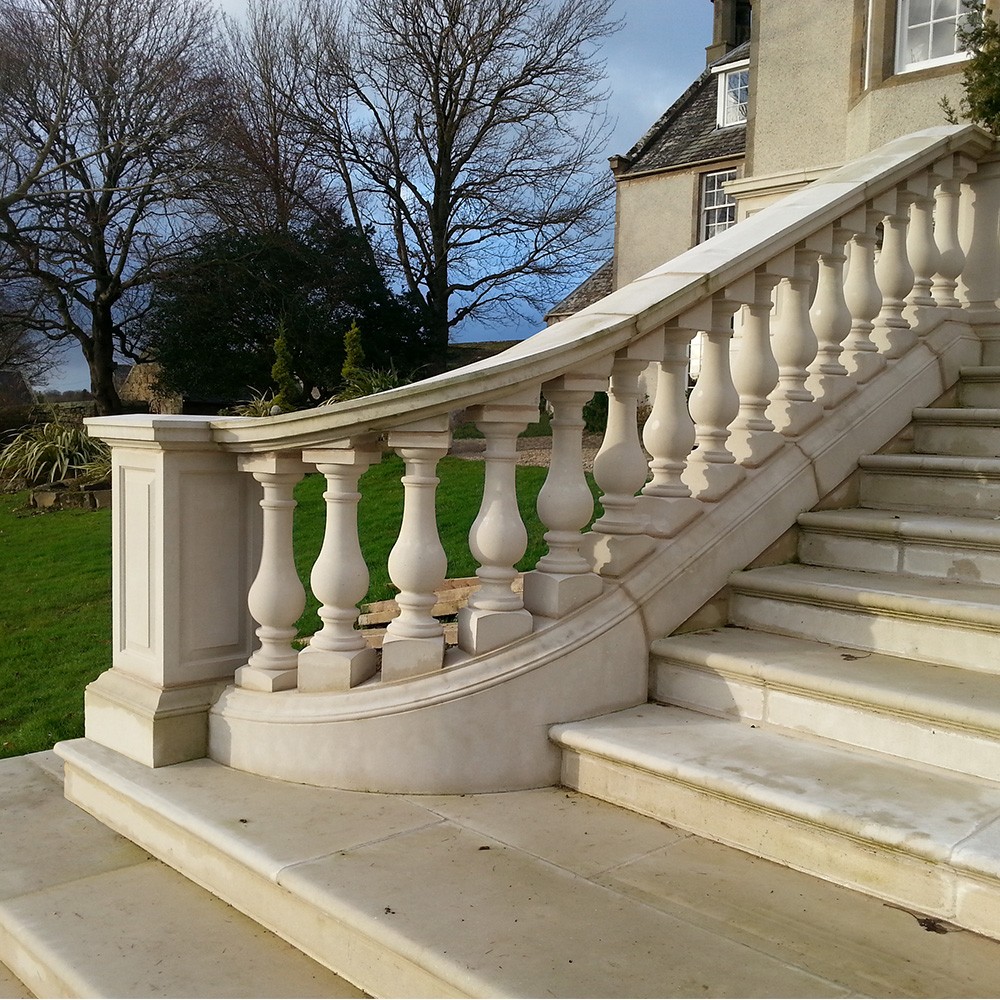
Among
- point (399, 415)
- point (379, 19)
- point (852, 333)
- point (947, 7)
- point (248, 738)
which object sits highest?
point (379, 19)

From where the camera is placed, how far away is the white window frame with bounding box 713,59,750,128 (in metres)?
22.3

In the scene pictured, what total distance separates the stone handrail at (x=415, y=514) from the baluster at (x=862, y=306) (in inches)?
21.4

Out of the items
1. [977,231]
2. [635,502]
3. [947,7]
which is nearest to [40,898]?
[635,502]

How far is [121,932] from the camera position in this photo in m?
2.32

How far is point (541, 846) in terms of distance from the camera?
2.56 m

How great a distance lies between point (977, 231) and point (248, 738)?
395 centimetres

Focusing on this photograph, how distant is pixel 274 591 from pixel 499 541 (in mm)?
708

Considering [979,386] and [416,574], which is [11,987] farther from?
[979,386]

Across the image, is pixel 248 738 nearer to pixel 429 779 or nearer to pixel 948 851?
pixel 429 779

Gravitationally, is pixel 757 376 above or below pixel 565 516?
above

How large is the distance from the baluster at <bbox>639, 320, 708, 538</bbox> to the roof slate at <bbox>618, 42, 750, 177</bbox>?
19.3 m

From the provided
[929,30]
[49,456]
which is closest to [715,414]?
[929,30]

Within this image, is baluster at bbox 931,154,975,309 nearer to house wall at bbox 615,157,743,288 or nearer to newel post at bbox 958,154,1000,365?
newel post at bbox 958,154,1000,365

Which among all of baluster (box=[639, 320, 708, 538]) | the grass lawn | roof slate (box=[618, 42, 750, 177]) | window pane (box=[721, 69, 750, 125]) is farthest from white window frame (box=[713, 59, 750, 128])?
baluster (box=[639, 320, 708, 538])
